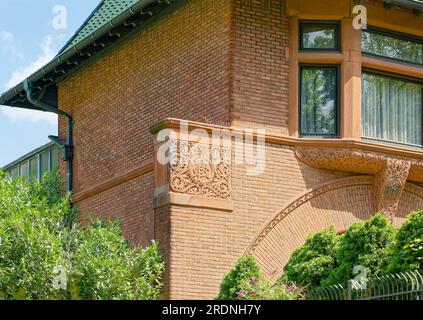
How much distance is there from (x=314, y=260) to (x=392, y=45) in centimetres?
562

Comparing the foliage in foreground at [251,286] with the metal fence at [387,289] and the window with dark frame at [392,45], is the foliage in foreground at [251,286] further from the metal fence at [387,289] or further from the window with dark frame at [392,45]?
the window with dark frame at [392,45]

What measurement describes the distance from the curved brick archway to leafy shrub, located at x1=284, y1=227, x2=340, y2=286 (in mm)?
764

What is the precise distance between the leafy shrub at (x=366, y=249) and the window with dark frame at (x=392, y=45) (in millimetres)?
4883

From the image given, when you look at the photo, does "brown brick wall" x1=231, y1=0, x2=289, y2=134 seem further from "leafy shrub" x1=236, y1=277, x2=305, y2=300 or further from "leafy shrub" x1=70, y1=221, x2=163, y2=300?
"leafy shrub" x1=236, y1=277, x2=305, y2=300

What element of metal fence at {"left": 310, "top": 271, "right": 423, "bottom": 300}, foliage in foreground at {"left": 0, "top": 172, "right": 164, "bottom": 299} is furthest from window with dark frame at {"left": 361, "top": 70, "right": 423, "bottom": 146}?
metal fence at {"left": 310, "top": 271, "right": 423, "bottom": 300}

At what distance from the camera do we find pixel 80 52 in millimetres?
25766

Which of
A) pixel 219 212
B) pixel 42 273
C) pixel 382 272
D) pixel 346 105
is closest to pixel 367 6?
pixel 346 105

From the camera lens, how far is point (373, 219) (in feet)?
60.8

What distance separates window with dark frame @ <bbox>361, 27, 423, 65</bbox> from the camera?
22406 millimetres

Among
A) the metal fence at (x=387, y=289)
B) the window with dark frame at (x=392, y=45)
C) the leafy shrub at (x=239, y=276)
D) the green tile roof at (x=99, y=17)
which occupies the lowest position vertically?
the metal fence at (x=387, y=289)

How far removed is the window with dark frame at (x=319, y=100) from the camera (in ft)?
72.0

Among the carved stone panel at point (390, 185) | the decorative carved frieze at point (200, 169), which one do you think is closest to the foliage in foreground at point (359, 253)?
the decorative carved frieze at point (200, 169)

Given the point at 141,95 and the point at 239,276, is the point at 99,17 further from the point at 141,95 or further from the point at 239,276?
the point at 239,276
